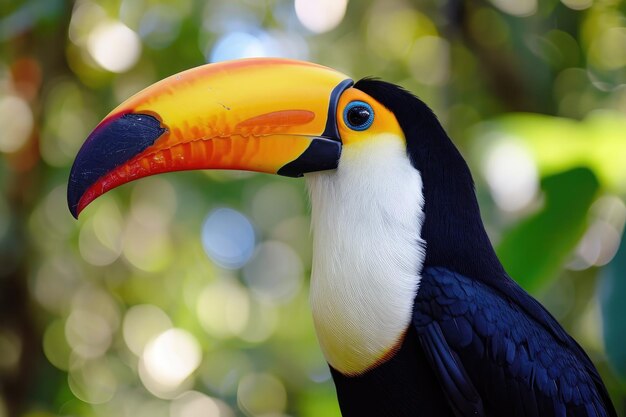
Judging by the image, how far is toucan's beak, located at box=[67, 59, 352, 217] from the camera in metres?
2.20

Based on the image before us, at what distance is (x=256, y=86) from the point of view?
7.34 feet

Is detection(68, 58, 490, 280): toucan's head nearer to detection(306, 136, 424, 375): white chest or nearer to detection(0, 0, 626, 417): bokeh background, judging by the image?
detection(306, 136, 424, 375): white chest

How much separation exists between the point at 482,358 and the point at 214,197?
10.6ft

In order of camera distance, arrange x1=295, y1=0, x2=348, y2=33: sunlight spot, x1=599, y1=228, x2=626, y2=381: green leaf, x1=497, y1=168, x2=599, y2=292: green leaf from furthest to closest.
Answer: x1=295, y1=0, x2=348, y2=33: sunlight spot < x1=497, y1=168, x2=599, y2=292: green leaf < x1=599, y1=228, x2=626, y2=381: green leaf

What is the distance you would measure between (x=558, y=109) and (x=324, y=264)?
326cm

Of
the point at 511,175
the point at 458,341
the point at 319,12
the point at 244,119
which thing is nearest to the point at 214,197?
the point at 319,12

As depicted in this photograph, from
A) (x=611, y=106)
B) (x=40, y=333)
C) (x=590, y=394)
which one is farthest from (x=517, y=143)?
(x=40, y=333)

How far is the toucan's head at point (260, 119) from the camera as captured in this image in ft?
7.25

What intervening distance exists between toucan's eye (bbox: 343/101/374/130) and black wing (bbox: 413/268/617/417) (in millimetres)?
409

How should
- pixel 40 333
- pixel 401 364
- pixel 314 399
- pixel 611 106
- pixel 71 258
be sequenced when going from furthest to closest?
1. pixel 71 258
2. pixel 40 333
3. pixel 611 106
4. pixel 314 399
5. pixel 401 364

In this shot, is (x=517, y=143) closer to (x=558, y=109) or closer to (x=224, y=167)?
(x=224, y=167)

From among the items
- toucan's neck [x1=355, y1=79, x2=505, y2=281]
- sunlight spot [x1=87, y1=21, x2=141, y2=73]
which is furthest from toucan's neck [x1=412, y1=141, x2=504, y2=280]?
sunlight spot [x1=87, y1=21, x2=141, y2=73]

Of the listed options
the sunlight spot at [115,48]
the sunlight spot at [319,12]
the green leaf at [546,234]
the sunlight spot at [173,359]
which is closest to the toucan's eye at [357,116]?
the green leaf at [546,234]

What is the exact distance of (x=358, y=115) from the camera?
2.25 metres
